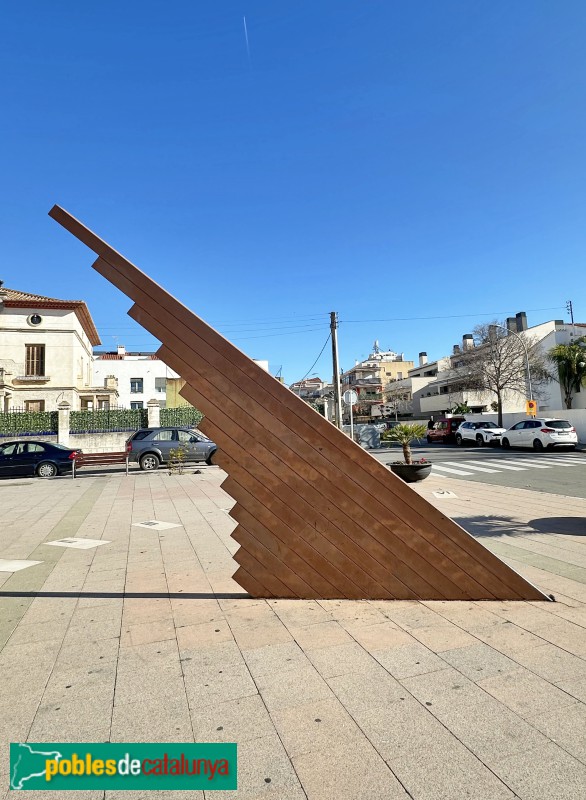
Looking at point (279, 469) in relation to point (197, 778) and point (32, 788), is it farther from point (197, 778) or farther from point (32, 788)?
point (32, 788)

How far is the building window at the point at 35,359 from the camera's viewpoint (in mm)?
34688

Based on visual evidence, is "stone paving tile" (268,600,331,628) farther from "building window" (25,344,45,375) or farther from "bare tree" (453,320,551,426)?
"building window" (25,344,45,375)

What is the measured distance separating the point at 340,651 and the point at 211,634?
1.01m

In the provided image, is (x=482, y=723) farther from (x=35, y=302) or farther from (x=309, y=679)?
(x=35, y=302)

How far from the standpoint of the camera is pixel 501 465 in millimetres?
17031

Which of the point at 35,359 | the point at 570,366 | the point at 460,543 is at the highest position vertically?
the point at 35,359

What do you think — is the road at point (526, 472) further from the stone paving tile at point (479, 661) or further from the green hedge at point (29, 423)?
the green hedge at point (29, 423)

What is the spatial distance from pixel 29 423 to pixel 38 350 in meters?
13.1

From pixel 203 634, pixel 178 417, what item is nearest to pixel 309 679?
pixel 203 634

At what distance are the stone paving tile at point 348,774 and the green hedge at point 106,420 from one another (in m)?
25.3

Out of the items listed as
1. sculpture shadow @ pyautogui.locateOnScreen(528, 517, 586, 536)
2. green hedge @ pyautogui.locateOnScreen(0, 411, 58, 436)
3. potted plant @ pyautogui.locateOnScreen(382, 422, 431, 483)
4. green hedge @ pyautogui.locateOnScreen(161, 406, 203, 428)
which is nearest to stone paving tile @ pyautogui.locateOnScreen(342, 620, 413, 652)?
sculpture shadow @ pyautogui.locateOnScreen(528, 517, 586, 536)

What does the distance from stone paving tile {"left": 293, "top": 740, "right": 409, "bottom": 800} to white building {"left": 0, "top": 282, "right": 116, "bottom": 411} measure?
120 feet

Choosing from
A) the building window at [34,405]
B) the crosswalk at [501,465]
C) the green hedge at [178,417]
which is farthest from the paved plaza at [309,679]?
the building window at [34,405]

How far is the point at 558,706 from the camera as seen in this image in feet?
8.12
